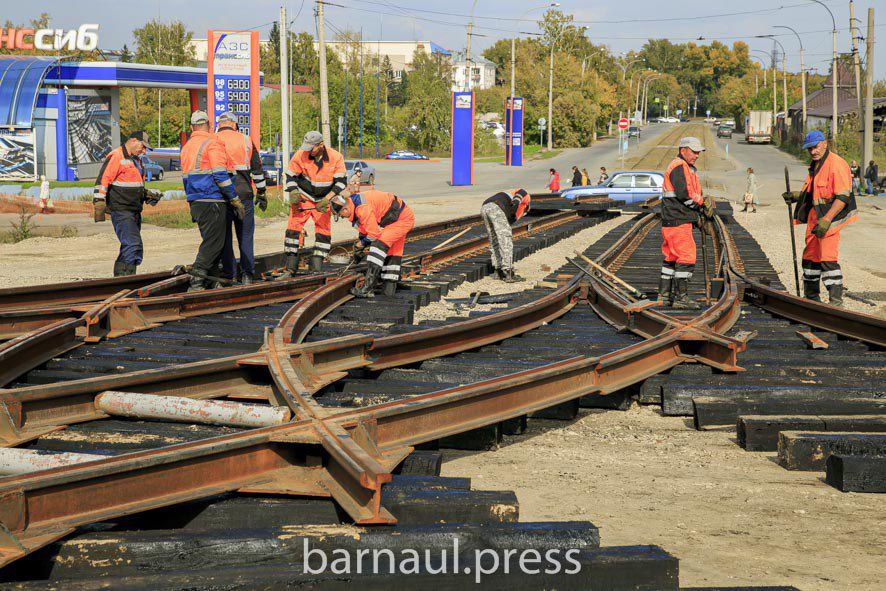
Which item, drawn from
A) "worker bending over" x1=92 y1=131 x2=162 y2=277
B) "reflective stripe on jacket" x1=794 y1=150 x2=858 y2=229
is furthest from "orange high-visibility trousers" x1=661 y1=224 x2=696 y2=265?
"worker bending over" x1=92 y1=131 x2=162 y2=277

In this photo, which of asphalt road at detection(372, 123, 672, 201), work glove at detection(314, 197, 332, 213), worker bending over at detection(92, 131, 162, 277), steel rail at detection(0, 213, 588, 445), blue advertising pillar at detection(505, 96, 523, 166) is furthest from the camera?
blue advertising pillar at detection(505, 96, 523, 166)

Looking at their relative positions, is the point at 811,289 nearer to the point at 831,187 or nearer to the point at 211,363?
the point at 831,187

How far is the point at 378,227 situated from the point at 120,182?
11.2 ft

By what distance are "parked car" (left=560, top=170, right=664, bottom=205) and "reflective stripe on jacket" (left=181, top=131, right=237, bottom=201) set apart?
19.3 metres

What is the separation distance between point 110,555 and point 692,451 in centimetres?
335

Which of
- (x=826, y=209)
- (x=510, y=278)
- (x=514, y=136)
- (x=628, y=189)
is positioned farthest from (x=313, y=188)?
(x=514, y=136)

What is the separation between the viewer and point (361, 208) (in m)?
9.78

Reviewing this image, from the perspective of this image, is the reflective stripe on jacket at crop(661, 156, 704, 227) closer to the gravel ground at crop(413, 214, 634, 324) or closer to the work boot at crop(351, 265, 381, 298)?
the gravel ground at crop(413, 214, 634, 324)

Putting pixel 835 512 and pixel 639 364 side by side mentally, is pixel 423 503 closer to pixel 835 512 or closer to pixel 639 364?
pixel 835 512

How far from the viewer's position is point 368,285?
9812mm

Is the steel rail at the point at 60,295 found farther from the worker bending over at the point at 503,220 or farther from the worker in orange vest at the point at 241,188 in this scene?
the worker bending over at the point at 503,220

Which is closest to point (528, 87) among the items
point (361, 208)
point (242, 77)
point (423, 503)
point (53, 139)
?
point (53, 139)

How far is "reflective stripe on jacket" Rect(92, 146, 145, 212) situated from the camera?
11.1 m

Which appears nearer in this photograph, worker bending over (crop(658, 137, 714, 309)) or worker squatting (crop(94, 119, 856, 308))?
worker bending over (crop(658, 137, 714, 309))
